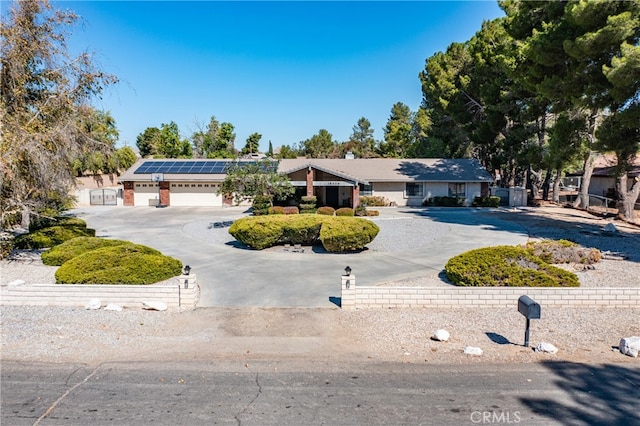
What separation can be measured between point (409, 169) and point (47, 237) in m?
26.5

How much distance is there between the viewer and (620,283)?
419 inches

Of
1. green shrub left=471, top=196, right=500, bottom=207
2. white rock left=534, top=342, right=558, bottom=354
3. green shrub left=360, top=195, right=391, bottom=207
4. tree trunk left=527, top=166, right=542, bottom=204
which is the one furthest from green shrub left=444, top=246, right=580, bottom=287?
tree trunk left=527, top=166, right=542, bottom=204

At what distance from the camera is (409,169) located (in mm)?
33906

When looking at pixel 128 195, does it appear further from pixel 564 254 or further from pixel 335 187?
pixel 564 254

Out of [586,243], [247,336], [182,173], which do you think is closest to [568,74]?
[586,243]

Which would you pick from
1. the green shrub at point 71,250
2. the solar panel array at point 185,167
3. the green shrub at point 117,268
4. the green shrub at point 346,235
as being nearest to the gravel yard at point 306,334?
the green shrub at point 117,268

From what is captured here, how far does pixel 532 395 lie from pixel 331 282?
6122 millimetres

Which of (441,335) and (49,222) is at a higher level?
(49,222)

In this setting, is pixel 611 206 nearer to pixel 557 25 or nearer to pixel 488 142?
pixel 488 142

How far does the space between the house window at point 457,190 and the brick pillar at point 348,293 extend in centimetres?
2596

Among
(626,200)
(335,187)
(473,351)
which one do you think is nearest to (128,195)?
(335,187)

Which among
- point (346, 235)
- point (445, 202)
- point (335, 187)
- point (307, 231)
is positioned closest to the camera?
point (346, 235)

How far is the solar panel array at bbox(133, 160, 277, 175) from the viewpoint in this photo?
108 feet

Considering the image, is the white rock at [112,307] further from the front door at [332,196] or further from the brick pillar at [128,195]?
the brick pillar at [128,195]
